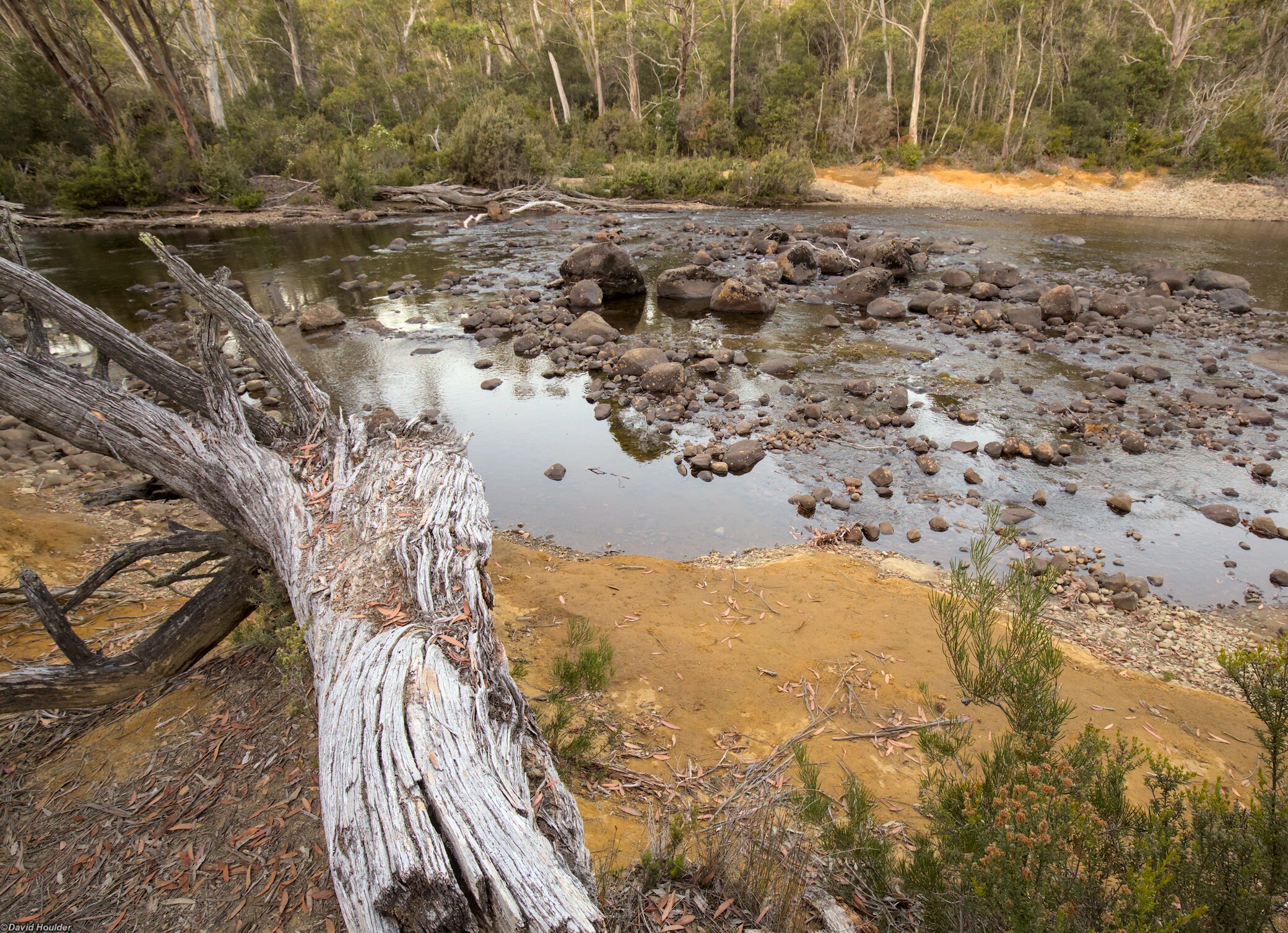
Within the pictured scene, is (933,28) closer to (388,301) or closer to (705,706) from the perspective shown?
(388,301)

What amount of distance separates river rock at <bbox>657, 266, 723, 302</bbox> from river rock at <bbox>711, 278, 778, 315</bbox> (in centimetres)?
80

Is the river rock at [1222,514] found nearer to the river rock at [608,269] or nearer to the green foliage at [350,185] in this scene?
the river rock at [608,269]

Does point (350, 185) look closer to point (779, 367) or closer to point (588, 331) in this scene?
point (588, 331)

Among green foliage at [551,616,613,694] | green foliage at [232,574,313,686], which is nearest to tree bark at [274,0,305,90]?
green foliage at [232,574,313,686]

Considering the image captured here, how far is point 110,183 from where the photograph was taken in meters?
24.4

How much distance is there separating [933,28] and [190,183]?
35188 mm

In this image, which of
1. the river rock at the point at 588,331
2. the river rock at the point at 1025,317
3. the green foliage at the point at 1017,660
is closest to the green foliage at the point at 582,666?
the green foliage at the point at 1017,660

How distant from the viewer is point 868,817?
308cm

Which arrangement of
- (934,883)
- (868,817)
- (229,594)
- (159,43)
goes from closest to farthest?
(934,883)
(868,817)
(229,594)
(159,43)

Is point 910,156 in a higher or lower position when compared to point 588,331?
higher

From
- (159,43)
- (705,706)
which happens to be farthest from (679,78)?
(705,706)

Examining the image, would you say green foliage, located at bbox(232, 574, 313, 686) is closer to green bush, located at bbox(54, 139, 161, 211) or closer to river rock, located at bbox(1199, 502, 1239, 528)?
river rock, located at bbox(1199, 502, 1239, 528)

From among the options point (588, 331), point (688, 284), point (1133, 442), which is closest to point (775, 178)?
point (688, 284)

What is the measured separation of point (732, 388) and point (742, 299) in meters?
4.18
